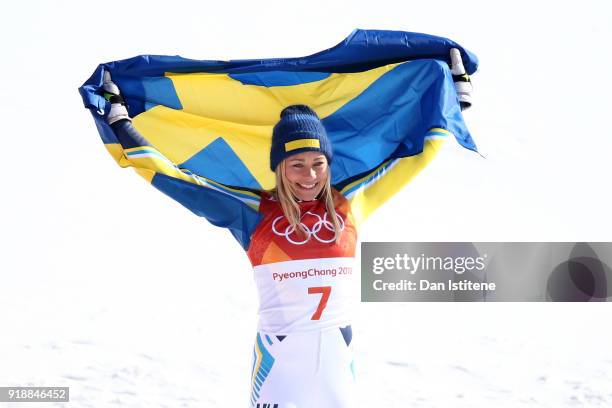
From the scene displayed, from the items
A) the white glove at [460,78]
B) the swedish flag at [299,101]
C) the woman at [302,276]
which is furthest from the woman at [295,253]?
the white glove at [460,78]

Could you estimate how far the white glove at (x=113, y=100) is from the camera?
354 cm

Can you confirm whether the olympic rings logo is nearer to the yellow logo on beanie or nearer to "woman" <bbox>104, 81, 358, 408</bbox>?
"woman" <bbox>104, 81, 358, 408</bbox>

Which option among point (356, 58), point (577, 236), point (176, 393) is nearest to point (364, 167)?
point (356, 58)

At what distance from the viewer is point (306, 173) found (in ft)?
10.9

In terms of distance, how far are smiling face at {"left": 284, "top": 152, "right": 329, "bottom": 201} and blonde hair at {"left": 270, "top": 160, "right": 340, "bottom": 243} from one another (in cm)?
2

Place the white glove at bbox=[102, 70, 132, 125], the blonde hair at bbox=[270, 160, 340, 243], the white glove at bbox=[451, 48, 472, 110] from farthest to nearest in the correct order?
the white glove at bbox=[451, 48, 472, 110] → the white glove at bbox=[102, 70, 132, 125] → the blonde hair at bbox=[270, 160, 340, 243]

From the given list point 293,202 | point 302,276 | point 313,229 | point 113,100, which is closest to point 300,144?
point 293,202

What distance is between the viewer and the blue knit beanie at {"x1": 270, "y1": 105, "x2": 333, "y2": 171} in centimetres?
333

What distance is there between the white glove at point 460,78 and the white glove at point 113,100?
1.55 m

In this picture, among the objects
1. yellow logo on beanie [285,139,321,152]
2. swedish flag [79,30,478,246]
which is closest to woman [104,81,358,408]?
yellow logo on beanie [285,139,321,152]

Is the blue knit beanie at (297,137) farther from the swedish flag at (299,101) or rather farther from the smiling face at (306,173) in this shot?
the swedish flag at (299,101)

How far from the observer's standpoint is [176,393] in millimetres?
6668

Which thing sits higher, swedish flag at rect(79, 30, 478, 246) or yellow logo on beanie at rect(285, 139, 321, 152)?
swedish flag at rect(79, 30, 478, 246)

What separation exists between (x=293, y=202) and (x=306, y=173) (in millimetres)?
133
